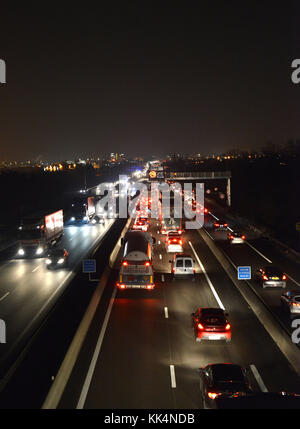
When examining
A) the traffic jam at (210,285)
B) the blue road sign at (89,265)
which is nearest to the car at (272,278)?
the traffic jam at (210,285)

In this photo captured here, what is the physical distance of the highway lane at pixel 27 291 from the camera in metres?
19.5

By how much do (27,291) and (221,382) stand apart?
683 inches

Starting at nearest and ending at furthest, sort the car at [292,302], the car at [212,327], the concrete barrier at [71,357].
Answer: the concrete barrier at [71,357] < the car at [212,327] < the car at [292,302]

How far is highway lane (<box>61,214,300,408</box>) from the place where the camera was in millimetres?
13156

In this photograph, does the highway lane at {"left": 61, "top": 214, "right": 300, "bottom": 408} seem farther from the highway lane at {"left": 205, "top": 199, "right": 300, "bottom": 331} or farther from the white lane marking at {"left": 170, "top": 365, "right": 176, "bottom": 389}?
the highway lane at {"left": 205, "top": 199, "right": 300, "bottom": 331}

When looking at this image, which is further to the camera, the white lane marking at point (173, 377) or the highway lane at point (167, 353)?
the white lane marking at point (173, 377)

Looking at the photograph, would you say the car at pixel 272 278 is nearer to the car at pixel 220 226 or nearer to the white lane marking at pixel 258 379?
the white lane marking at pixel 258 379

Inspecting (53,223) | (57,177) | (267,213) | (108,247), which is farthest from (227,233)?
(57,177)

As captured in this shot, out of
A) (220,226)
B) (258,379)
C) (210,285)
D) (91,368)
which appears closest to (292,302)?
(210,285)

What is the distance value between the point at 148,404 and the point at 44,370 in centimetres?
345

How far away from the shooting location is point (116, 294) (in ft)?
83.8

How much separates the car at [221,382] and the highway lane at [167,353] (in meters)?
0.61

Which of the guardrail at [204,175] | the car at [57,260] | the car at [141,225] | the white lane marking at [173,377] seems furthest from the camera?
the guardrail at [204,175]

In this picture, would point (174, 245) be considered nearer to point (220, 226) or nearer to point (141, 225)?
point (141, 225)
